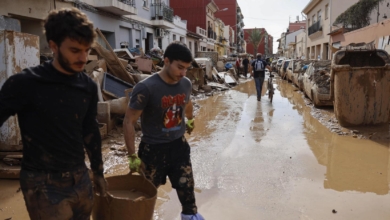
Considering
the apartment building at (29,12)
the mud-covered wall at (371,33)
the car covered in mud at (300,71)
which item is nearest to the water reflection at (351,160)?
the apartment building at (29,12)

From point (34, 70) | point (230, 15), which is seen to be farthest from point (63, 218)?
point (230, 15)

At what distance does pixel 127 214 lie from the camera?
238 centimetres

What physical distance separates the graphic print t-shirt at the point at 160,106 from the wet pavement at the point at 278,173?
120cm

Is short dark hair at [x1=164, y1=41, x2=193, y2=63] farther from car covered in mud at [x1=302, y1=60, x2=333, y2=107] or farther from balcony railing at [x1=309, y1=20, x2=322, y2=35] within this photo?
balcony railing at [x1=309, y1=20, x2=322, y2=35]

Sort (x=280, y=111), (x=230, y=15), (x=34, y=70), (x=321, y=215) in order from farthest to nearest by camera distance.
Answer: (x=230, y=15), (x=280, y=111), (x=321, y=215), (x=34, y=70)

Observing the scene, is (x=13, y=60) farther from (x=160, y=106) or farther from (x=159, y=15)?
(x=159, y=15)

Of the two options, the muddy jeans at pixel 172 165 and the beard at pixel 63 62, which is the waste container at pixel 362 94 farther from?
the beard at pixel 63 62

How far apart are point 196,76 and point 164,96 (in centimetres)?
1287

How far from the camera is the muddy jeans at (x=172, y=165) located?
295cm

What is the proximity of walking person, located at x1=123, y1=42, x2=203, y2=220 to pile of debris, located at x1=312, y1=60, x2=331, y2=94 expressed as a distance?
847 centimetres

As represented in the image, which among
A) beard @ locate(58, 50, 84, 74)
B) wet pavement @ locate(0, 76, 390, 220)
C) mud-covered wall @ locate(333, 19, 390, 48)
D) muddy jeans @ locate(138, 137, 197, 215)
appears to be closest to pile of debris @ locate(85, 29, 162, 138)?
wet pavement @ locate(0, 76, 390, 220)

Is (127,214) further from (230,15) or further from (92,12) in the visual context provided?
(230,15)

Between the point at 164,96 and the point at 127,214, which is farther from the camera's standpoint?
the point at 164,96

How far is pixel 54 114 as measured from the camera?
6.20 feet
